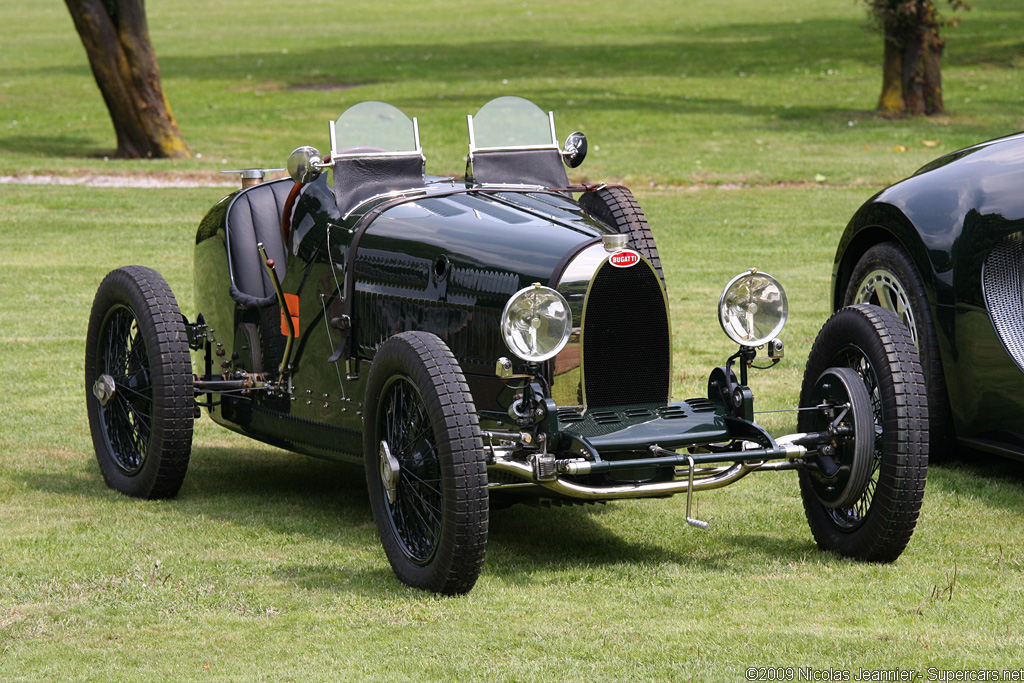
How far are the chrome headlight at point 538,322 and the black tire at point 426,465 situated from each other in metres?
0.26

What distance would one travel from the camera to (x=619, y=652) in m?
4.25

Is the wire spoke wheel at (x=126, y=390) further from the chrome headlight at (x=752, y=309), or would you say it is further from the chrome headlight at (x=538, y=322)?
the chrome headlight at (x=752, y=309)

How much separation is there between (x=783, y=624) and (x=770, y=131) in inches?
822

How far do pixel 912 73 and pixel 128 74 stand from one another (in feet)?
47.7

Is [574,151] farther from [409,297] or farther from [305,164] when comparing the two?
[409,297]

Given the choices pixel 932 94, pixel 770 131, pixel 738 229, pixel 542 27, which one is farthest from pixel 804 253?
pixel 542 27

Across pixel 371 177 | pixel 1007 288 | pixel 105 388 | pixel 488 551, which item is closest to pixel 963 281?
pixel 1007 288

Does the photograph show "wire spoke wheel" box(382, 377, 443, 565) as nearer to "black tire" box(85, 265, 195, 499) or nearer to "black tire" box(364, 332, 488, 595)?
"black tire" box(364, 332, 488, 595)

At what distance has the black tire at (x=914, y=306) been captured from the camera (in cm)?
653

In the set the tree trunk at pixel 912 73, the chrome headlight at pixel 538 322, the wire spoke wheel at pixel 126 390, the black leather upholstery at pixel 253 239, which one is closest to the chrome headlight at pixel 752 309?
the chrome headlight at pixel 538 322

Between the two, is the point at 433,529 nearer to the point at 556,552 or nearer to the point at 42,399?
the point at 556,552

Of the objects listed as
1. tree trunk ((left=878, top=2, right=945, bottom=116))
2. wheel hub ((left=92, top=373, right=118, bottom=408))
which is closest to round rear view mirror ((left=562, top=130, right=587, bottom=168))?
wheel hub ((left=92, top=373, right=118, bottom=408))

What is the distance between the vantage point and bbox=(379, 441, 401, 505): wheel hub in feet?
16.4

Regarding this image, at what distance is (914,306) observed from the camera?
21.8ft
